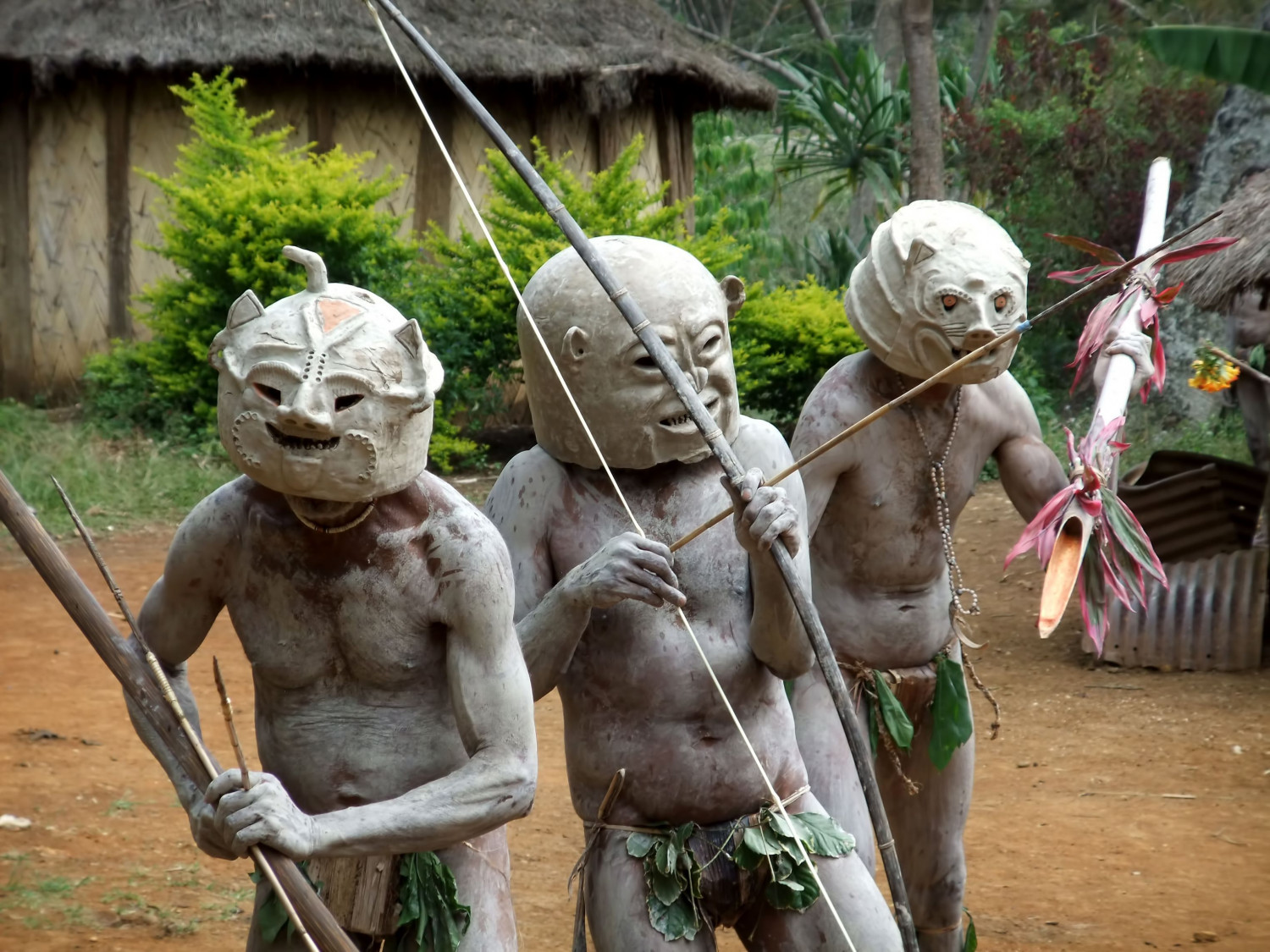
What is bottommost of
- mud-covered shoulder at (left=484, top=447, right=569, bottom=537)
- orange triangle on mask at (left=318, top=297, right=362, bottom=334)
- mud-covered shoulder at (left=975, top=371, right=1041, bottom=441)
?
mud-covered shoulder at (left=975, top=371, right=1041, bottom=441)

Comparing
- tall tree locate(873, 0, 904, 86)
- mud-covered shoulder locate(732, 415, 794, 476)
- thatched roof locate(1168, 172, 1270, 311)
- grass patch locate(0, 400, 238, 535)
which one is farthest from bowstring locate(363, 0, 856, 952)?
tall tree locate(873, 0, 904, 86)

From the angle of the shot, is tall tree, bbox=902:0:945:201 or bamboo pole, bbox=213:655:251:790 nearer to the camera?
bamboo pole, bbox=213:655:251:790

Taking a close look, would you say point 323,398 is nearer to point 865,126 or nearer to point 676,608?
point 676,608

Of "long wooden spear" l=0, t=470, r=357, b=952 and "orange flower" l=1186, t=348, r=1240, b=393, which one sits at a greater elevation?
"long wooden spear" l=0, t=470, r=357, b=952

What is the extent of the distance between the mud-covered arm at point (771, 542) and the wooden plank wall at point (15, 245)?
11343mm

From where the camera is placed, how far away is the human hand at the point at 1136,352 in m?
4.09

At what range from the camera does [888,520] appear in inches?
152

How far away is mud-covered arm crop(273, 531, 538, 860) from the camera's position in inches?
95.0

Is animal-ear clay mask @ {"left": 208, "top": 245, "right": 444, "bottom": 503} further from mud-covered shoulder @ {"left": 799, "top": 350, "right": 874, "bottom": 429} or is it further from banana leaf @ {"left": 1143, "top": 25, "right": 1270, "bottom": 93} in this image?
banana leaf @ {"left": 1143, "top": 25, "right": 1270, "bottom": 93}

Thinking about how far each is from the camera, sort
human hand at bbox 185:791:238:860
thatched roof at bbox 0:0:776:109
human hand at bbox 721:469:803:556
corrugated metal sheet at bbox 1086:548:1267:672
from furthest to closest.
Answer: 1. thatched roof at bbox 0:0:776:109
2. corrugated metal sheet at bbox 1086:548:1267:672
3. human hand at bbox 721:469:803:556
4. human hand at bbox 185:791:238:860

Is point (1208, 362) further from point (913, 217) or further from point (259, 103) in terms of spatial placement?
point (259, 103)

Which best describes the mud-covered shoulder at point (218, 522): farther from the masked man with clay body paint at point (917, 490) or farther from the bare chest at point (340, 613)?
the masked man with clay body paint at point (917, 490)

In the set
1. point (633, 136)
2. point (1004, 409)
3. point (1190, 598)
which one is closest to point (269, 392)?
point (1004, 409)

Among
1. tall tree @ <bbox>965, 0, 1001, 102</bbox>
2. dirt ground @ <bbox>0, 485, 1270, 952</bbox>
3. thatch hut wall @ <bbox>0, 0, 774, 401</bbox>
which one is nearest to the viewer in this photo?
dirt ground @ <bbox>0, 485, 1270, 952</bbox>
